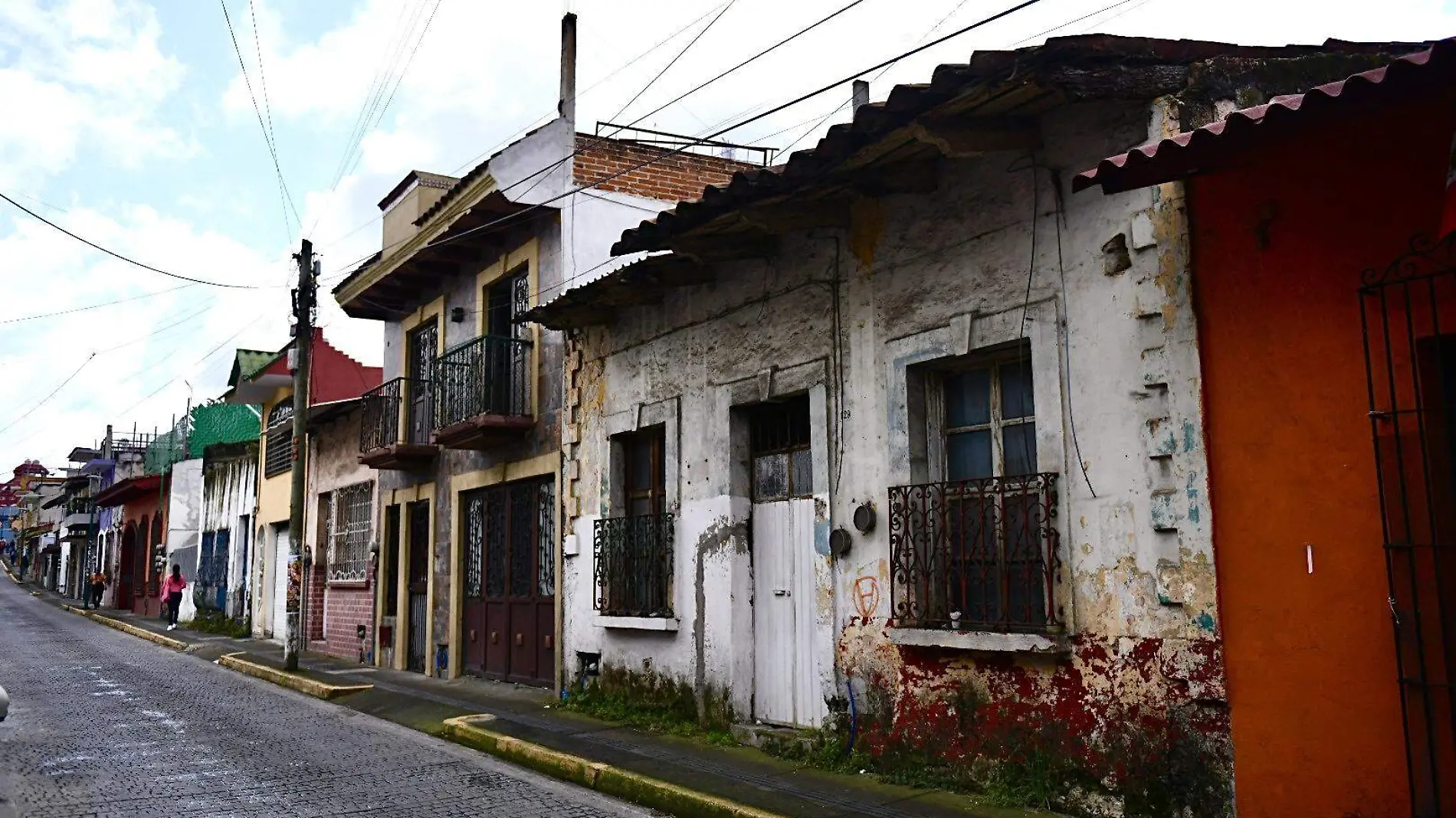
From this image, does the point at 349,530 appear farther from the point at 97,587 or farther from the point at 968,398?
the point at 97,587

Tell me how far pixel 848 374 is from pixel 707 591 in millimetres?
2571

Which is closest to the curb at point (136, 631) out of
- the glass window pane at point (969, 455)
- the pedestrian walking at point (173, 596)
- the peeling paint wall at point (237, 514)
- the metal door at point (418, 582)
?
the pedestrian walking at point (173, 596)

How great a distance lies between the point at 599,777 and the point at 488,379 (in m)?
6.42

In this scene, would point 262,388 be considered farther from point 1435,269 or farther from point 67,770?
point 1435,269

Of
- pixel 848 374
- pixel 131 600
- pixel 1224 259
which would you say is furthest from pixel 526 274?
pixel 131 600

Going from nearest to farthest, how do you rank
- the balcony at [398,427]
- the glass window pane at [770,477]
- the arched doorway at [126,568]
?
1. the glass window pane at [770,477]
2. the balcony at [398,427]
3. the arched doorway at [126,568]

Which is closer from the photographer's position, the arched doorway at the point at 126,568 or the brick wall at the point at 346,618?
the brick wall at the point at 346,618

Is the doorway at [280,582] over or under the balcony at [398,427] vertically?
under

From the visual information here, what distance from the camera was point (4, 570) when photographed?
78.6 metres

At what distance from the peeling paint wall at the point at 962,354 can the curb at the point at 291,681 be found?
4.29 meters

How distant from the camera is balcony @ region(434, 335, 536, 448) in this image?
12961mm

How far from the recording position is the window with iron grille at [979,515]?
6.75 metres

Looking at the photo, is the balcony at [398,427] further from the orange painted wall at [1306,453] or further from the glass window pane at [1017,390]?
the orange painted wall at [1306,453]

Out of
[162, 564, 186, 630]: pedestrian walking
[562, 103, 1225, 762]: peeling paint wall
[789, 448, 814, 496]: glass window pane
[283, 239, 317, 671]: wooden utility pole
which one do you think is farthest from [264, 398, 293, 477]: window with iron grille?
[789, 448, 814, 496]: glass window pane
